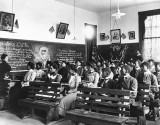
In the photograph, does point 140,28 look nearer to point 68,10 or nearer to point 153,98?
point 68,10

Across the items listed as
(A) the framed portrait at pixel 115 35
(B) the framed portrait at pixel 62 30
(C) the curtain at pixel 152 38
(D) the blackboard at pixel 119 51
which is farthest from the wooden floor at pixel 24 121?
(A) the framed portrait at pixel 115 35

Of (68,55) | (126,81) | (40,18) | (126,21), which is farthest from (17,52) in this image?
(126,21)

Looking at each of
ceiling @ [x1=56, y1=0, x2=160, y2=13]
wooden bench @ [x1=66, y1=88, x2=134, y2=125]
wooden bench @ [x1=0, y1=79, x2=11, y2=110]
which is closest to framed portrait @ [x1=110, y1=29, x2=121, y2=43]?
ceiling @ [x1=56, y1=0, x2=160, y2=13]

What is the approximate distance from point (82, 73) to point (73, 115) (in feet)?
16.1

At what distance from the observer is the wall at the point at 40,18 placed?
787 cm

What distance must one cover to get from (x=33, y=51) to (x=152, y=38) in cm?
569

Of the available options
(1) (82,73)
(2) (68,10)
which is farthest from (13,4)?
(1) (82,73)

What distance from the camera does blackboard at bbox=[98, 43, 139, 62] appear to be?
10.6 meters

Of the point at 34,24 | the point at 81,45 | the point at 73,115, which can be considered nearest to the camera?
the point at 73,115

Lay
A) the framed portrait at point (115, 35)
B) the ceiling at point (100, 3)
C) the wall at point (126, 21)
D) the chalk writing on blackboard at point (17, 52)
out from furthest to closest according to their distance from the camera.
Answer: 1. the framed portrait at point (115, 35)
2. the wall at point (126, 21)
3. the ceiling at point (100, 3)
4. the chalk writing on blackboard at point (17, 52)

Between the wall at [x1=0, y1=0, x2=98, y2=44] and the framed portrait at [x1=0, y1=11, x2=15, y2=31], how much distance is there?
16cm

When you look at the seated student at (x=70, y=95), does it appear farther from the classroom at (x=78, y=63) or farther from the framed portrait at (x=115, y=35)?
the framed portrait at (x=115, y=35)

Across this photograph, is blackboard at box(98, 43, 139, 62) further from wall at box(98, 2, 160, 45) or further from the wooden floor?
the wooden floor

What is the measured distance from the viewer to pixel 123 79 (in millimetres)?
5199
